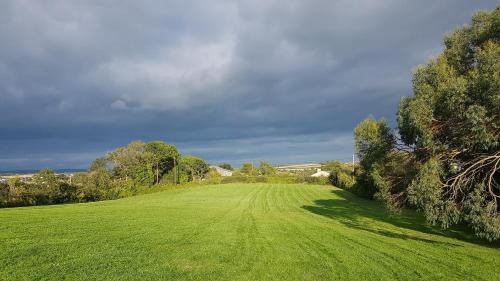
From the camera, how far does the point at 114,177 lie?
84875mm

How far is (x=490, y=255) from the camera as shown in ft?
46.9

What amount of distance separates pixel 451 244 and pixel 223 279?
474 inches

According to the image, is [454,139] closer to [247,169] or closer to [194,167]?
[194,167]

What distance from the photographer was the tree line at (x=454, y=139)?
47.3 feet

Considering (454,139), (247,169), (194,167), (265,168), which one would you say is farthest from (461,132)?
(265,168)

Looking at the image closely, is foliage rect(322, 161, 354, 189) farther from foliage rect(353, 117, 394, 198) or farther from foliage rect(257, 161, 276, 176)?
foliage rect(257, 161, 276, 176)

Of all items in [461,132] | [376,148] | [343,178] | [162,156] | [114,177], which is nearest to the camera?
[461,132]

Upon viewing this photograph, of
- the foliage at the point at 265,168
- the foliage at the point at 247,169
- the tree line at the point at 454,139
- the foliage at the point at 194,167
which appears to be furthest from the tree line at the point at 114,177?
the tree line at the point at 454,139

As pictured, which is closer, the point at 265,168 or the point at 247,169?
the point at 247,169

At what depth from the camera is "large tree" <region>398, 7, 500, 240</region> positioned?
47.1 ft

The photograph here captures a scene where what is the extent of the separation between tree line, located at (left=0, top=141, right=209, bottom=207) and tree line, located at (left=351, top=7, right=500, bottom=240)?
4052 centimetres

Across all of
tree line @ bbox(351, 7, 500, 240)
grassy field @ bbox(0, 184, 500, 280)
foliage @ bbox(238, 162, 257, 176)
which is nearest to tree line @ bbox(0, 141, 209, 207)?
foliage @ bbox(238, 162, 257, 176)

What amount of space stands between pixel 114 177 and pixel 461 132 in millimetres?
80429

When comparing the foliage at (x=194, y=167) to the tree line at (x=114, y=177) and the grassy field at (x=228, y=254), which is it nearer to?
the tree line at (x=114, y=177)
